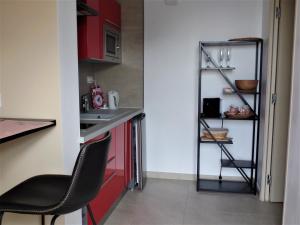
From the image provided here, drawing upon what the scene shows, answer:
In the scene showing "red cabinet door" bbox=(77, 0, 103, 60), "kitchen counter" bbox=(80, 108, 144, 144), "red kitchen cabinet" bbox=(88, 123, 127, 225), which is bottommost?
"red kitchen cabinet" bbox=(88, 123, 127, 225)

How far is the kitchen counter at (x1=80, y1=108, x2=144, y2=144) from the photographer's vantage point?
7.00 feet

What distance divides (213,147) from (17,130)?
258 centimetres

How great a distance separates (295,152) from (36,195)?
155cm

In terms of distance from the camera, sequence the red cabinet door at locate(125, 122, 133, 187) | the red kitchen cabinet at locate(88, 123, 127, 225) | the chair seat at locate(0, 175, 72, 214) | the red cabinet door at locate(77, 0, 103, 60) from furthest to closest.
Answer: the red cabinet door at locate(125, 122, 133, 187), the red cabinet door at locate(77, 0, 103, 60), the red kitchen cabinet at locate(88, 123, 127, 225), the chair seat at locate(0, 175, 72, 214)

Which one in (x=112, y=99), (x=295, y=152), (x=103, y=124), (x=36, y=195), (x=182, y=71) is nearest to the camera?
(x=36, y=195)

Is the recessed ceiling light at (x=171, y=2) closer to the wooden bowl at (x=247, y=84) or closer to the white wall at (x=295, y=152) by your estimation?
the wooden bowl at (x=247, y=84)

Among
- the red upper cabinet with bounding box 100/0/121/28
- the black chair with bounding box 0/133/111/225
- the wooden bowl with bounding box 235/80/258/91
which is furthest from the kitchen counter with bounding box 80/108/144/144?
the wooden bowl with bounding box 235/80/258/91

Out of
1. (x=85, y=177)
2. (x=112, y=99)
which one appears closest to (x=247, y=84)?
(x=112, y=99)

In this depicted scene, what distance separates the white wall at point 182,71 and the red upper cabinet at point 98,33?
18.7 inches

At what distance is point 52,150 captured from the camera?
6.07ft

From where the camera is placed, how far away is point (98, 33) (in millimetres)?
2877

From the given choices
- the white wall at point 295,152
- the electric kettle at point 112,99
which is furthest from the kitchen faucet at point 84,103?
the white wall at point 295,152

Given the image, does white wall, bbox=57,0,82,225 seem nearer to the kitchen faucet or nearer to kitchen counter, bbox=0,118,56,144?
kitchen counter, bbox=0,118,56,144

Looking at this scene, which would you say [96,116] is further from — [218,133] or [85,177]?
[85,177]
